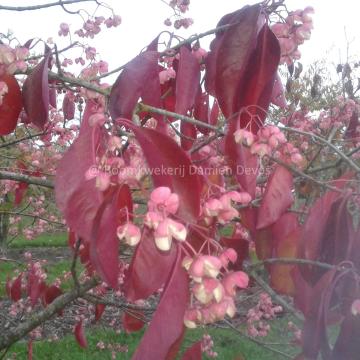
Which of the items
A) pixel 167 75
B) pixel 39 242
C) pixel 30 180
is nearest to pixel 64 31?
pixel 30 180

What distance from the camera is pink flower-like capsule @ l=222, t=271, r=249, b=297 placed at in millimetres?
685

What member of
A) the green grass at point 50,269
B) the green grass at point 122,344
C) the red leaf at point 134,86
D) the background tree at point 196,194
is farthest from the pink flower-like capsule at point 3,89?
the green grass at point 50,269

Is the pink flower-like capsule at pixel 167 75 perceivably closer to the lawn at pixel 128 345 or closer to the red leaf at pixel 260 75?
the red leaf at pixel 260 75

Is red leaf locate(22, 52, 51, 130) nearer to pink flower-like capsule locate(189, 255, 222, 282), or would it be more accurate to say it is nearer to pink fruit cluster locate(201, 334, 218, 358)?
pink flower-like capsule locate(189, 255, 222, 282)

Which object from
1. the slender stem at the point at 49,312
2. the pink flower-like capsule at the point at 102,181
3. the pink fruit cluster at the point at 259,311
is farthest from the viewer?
the pink fruit cluster at the point at 259,311

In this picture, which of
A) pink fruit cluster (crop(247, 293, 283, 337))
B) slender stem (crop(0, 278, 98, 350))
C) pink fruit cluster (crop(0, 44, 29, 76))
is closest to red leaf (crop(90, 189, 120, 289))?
pink fruit cluster (crop(0, 44, 29, 76))

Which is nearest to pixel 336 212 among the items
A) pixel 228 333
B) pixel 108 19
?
pixel 108 19

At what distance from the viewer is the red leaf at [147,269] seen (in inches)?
24.9

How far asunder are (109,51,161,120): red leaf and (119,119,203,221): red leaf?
0.44ft

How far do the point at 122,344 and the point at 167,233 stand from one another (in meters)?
3.69

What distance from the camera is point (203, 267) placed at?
0.61 metres

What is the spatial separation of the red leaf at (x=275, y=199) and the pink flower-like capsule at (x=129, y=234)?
328 mm

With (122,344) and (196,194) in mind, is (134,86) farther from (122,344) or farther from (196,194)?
(122,344)

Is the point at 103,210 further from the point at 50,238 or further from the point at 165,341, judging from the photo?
the point at 50,238
